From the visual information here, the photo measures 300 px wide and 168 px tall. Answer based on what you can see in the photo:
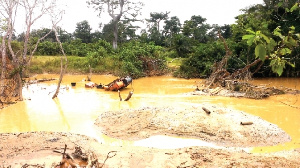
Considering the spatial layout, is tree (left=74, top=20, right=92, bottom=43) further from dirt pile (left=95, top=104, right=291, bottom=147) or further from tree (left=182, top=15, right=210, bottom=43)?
dirt pile (left=95, top=104, right=291, bottom=147)

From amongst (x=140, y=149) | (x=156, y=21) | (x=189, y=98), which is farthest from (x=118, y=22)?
(x=140, y=149)

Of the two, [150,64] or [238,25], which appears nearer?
[238,25]

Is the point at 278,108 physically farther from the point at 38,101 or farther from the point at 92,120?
the point at 38,101

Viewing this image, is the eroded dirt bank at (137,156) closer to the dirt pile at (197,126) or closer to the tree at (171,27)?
the dirt pile at (197,126)

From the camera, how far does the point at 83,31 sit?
131 feet

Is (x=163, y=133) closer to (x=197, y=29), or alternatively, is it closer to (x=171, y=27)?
(x=197, y=29)

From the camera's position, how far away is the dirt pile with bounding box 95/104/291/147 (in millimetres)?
7770

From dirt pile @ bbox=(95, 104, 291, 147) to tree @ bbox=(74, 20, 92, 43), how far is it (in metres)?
31.5

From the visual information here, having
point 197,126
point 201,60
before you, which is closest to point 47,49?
point 201,60

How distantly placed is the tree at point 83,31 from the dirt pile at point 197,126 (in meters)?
31.5

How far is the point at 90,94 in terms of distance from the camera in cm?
1534

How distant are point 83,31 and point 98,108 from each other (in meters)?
30.1

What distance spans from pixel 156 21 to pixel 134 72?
2257 cm

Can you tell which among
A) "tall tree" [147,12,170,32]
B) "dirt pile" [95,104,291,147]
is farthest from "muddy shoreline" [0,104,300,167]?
"tall tree" [147,12,170,32]
